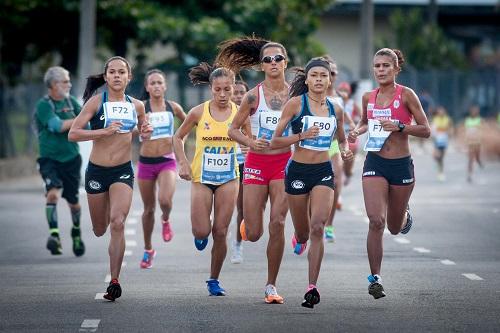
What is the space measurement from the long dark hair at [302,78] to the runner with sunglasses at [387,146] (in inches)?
25.0

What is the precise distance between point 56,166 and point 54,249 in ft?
3.46

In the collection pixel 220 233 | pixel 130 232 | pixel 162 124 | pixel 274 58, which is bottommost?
pixel 130 232

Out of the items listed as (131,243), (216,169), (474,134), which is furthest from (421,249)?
(474,134)

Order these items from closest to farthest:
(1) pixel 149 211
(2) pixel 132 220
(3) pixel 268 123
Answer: (3) pixel 268 123 → (1) pixel 149 211 → (2) pixel 132 220

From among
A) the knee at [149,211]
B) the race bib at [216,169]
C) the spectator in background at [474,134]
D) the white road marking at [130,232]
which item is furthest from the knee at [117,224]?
the spectator in background at [474,134]

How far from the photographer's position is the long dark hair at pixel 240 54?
13695 millimetres

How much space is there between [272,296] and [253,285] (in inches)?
53.2

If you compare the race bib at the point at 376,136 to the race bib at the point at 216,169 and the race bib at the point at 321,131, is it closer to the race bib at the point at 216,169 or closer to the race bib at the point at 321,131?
the race bib at the point at 321,131

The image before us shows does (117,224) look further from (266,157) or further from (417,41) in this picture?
(417,41)

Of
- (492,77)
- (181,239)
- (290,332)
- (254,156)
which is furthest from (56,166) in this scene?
(492,77)

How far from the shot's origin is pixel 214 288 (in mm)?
12297

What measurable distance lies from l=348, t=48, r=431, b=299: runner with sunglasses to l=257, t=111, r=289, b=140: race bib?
814mm

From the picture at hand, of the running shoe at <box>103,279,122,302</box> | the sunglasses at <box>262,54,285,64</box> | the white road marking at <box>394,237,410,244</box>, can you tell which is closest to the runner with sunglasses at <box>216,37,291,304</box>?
the sunglasses at <box>262,54,285,64</box>

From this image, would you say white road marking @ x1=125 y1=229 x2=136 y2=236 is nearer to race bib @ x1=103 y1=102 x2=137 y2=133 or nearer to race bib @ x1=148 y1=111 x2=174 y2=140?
race bib @ x1=148 y1=111 x2=174 y2=140
